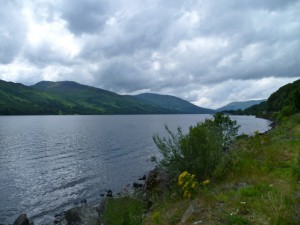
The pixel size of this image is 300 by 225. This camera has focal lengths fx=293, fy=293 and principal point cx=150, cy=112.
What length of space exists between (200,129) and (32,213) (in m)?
17.3

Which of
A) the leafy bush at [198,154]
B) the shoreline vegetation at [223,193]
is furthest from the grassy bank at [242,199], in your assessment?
the leafy bush at [198,154]

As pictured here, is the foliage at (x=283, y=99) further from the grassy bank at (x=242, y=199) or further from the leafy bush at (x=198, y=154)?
the leafy bush at (x=198, y=154)

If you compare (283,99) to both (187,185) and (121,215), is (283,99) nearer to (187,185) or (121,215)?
(187,185)

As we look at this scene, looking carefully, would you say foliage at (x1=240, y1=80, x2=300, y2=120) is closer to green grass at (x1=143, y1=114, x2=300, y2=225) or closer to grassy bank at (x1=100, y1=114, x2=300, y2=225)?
green grass at (x1=143, y1=114, x2=300, y2=225)

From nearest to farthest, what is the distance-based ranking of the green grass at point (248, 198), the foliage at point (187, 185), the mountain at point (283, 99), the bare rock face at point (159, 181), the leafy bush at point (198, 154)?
the green grass at point (248, 198), the foliage at point (187, 185), the leafy bush at point (198, 154), the bare rock face at point (159, 181), the mountain at point (283, 99)

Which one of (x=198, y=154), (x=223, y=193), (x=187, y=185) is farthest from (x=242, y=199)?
(x=198, y=154)

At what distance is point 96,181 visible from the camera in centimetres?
3462

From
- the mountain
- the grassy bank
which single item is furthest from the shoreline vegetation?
the mountain

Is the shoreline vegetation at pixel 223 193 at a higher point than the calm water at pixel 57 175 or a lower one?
higher

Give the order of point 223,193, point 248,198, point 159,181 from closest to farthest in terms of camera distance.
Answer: point 248,198, point 223,193, point 159,181

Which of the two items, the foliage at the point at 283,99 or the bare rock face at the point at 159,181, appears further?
the foliage at the point at 283,99

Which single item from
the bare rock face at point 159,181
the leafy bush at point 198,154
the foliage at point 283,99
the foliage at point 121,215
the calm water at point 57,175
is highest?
the foliage at point 283,99

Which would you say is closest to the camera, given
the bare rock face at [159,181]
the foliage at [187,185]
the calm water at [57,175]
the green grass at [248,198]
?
the green grass at [248,198]

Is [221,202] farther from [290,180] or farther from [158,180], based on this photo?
[158,180]
